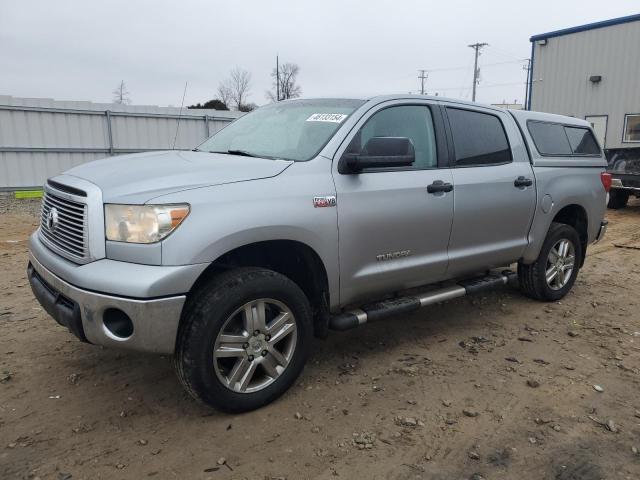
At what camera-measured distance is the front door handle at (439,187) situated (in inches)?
145

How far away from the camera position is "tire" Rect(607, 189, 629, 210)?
1200cm

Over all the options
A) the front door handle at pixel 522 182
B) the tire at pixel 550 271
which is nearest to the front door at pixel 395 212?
the front door handle at pixel 522 182

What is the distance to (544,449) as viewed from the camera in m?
2.74

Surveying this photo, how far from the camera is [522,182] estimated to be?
446cm

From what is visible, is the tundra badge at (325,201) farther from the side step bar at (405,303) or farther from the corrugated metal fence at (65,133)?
the corrugated metal fence at (65,133)

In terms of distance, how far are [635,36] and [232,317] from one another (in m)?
17.3

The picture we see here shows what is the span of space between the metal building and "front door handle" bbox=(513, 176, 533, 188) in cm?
1297

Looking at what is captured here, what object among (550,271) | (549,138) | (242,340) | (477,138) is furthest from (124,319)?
(549,138)

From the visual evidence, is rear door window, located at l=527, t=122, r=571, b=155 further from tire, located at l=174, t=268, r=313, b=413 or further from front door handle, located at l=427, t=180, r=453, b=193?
tire, located at l=174, t=268, r=313, b=413

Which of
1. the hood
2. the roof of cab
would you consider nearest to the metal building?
the roof of cab

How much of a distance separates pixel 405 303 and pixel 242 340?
1.33m

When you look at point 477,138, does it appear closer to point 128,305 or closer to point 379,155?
Result: point 379,155

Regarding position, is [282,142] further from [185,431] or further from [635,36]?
[635,36]

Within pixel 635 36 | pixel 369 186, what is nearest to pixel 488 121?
pixel 369 186
